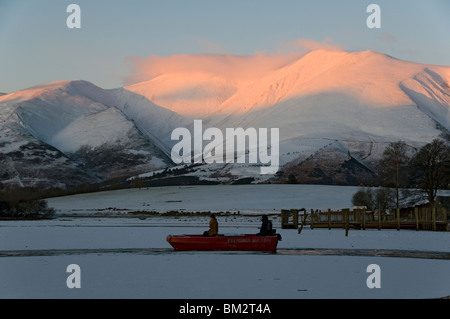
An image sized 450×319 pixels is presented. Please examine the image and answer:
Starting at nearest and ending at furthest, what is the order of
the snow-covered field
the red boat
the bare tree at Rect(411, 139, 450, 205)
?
the snow-covered field
the red boat
the bare tree at Rect(411, 139, 450, 205)

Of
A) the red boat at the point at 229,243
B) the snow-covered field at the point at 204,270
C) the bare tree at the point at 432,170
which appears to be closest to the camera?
the snow-covered field at the point at 204,270

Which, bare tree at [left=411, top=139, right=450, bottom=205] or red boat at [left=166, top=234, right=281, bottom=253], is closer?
red boat at [left=166, top=234, right=281, bottom=253]

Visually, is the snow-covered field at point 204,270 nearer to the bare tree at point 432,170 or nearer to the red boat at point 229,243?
the red boat at point 229,243

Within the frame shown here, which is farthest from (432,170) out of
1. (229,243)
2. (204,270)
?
(204,270)

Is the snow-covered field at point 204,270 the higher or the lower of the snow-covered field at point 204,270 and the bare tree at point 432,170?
the lower

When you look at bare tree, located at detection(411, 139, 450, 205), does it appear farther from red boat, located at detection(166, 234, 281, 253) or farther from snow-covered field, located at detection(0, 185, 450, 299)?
red boat, located at detection(166, 234, 281, 253)

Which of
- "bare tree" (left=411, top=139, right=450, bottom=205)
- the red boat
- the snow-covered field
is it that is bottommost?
the snow-covered field

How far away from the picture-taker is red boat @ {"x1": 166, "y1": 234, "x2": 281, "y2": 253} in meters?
50.1

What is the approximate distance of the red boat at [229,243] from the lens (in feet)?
164

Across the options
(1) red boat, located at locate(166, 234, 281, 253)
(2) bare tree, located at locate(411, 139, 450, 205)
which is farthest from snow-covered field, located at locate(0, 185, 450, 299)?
(2) bare tree, located at locate(411, 139, 450, 205)

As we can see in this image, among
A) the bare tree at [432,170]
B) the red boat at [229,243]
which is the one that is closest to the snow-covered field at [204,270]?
the red boat at [229,243]

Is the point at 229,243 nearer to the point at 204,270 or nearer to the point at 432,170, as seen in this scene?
the point at 204,270
